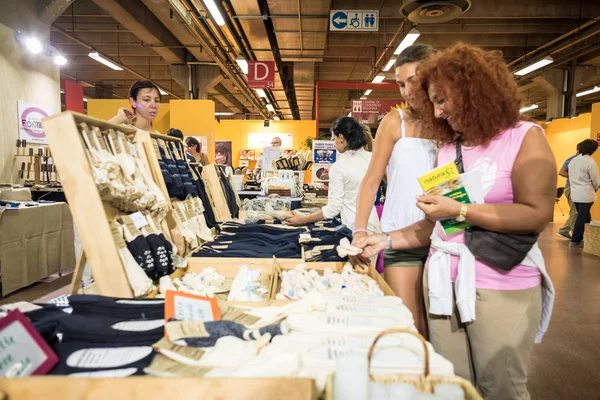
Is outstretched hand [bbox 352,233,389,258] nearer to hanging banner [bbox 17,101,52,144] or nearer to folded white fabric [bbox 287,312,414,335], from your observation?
folded white fabric [bbox 287,312,414,335]

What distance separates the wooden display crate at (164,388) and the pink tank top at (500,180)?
2.73 feet

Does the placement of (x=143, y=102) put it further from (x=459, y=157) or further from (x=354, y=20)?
(x=354, y=20)

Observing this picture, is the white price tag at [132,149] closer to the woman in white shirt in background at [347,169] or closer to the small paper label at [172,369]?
the small paper label at [172,369]

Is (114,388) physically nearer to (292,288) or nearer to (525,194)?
(292,288)

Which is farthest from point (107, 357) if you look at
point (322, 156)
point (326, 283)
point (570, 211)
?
point (570, 211)

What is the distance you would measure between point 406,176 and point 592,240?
6.98m

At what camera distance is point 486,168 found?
1.40 m

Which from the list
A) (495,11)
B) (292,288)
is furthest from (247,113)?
(292,288)

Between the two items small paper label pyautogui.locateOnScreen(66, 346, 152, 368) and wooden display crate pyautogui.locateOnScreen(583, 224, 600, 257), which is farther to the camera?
wooden display crate pyautogui.locateOnScreen(583, 224, 600, 257)

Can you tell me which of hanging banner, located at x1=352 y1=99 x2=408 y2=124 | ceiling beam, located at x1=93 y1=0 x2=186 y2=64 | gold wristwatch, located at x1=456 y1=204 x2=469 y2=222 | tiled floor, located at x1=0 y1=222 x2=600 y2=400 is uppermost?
ceiling beam, located at x1=93 y1=0 x2=186 y2=64

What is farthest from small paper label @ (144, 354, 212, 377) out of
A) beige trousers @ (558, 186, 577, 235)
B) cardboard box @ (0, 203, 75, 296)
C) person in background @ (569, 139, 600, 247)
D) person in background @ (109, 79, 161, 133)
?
beige trousers @ (558, 186, 577, 235)

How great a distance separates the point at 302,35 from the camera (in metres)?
9.53

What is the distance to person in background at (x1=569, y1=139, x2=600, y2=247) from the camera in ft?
26.5

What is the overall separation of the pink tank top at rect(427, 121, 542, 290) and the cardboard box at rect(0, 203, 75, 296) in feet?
15.5
